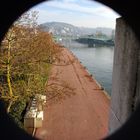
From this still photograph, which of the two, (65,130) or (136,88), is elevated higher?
(136,88)

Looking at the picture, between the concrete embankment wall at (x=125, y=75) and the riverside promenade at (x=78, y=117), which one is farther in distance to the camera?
the riverside promenade at (x=78, y=117)

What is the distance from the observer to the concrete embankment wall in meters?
3.78

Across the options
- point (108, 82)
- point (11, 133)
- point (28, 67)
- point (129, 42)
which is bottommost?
point (108, 82)

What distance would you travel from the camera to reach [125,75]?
4.29 metres

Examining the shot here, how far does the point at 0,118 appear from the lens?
268 cm

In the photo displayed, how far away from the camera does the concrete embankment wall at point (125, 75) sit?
12.4ft

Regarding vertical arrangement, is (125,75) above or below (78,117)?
above

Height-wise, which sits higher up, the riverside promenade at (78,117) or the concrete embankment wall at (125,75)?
the concrete embankment wall at (125,75)

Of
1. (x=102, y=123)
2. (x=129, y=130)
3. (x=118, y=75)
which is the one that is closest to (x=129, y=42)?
(x=118, y=75)

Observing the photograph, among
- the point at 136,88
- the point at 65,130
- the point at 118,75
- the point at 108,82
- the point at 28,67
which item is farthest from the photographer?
the point at 108,82

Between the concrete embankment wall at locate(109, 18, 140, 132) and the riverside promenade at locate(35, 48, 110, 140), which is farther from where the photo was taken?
the riverside promenade at locate(35, 48, 110, 140)

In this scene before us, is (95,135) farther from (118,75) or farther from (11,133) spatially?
(11,133)

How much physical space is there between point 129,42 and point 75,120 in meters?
14.3

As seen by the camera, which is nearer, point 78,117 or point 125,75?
point 125,75
